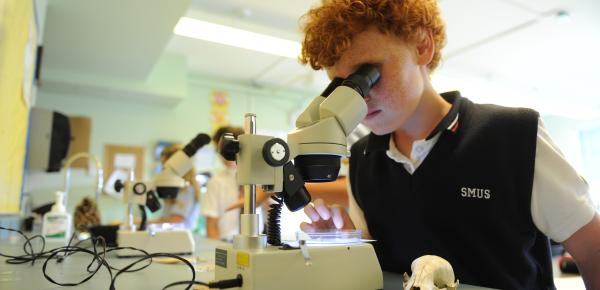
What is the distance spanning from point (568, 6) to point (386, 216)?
3.30 meters

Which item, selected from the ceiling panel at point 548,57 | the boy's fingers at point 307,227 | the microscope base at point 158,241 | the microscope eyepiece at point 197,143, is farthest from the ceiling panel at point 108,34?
the ceiling panel at point 548,57

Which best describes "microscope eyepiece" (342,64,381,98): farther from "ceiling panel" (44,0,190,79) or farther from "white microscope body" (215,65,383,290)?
"ceiling panel" (44,0,190,79)

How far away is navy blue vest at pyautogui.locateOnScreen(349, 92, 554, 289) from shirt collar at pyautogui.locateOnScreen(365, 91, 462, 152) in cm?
1

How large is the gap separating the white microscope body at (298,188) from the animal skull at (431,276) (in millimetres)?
106

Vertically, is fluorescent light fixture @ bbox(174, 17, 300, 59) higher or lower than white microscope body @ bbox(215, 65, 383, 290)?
higher

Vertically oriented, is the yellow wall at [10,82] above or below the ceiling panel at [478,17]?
below

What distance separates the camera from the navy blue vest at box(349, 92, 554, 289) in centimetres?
87

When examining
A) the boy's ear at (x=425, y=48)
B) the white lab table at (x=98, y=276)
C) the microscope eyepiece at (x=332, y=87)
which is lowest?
the white lab table at (x=98, y=276)

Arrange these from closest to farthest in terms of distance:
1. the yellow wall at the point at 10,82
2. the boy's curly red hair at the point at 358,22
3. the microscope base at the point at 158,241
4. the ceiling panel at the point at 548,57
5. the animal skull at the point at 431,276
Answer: the animal skull at the point at 431,276 < the boy's curly red hair at the point at 358,22 < the yellow wall at the point at 10,82 < the microscope base at the point at 158,241 < the ceiling panel at the point at 548,57

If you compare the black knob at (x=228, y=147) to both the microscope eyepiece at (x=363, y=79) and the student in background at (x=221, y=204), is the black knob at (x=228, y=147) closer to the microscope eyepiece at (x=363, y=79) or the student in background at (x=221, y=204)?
the microscope eyepiece at (x=363, y=79)

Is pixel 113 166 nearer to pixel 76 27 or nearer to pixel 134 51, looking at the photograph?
pixel 134 51

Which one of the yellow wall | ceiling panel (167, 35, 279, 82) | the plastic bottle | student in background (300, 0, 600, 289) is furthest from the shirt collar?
ceiling panel (167, 35, 279, 82)

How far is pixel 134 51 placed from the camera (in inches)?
125

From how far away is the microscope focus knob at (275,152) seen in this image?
1.90 ft
